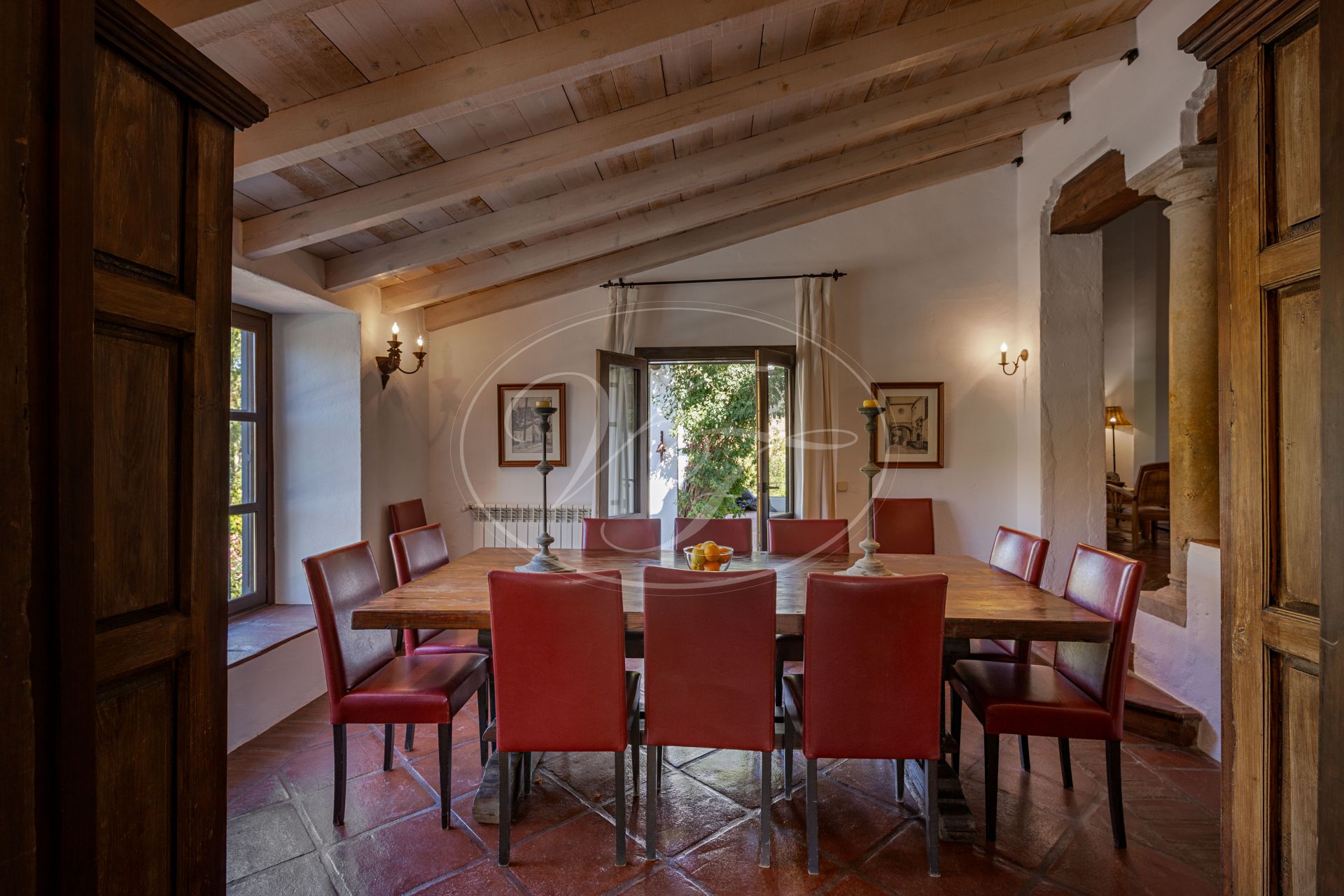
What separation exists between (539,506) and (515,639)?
9.74ft

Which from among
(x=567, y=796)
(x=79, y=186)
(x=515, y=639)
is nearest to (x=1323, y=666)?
(x=515, y=639)

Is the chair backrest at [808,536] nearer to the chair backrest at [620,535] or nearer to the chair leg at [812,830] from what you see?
the chair backrest at [620,535]

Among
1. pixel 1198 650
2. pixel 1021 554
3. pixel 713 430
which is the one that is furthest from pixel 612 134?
pixel 1198 650

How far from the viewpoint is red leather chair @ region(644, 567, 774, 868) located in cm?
181

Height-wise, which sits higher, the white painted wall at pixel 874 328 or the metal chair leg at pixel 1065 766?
the white painted wall at pixel 874 328

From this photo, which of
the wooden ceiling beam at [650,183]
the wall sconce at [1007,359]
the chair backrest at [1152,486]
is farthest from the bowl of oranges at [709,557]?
the chair backrest at [1152,486]

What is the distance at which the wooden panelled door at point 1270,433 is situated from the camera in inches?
43.5

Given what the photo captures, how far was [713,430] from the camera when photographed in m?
5.08

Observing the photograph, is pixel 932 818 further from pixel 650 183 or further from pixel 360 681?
pixel 650 183

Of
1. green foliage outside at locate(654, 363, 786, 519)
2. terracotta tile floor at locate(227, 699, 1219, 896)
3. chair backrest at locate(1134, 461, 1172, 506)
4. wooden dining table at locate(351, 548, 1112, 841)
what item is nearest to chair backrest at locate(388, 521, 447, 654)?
wooden dining table at locate(351, 548, 1112, 841)

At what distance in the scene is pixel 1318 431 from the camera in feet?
3.58

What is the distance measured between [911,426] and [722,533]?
6.88 feet

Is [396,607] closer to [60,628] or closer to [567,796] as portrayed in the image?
[567,796]

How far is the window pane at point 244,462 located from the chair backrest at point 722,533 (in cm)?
236
